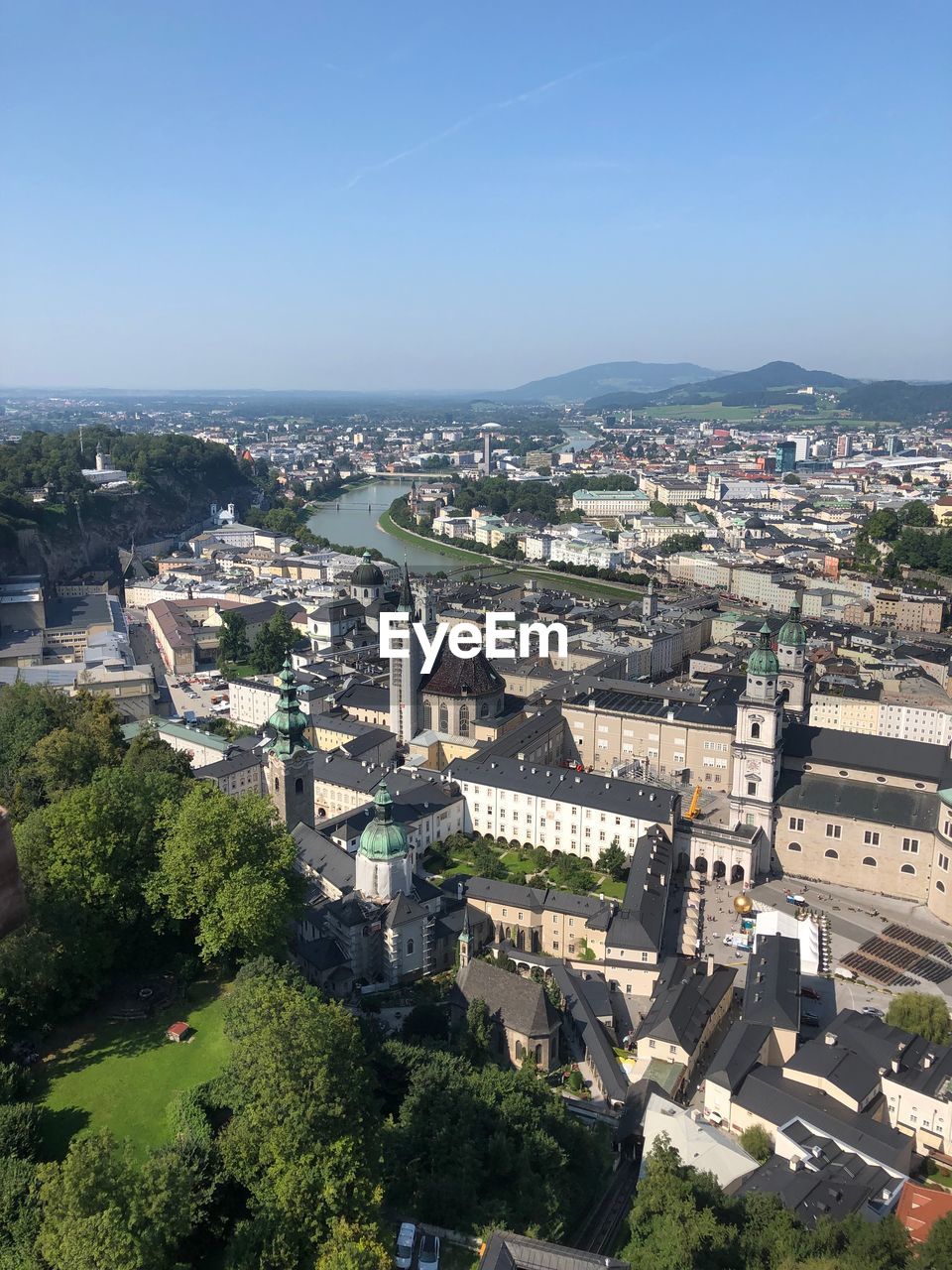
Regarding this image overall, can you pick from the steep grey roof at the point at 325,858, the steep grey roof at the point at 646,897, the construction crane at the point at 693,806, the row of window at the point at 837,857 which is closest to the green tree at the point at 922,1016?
the steep grey roof at the point at 646,897

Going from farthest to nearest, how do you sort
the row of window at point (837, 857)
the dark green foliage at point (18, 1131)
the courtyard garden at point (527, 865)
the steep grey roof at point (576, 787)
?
the steep grey roof at point (576, 787) → the row of window at point (837, 857) → the courtyard garden at point (527, 865) → the dark green foliage at point (18, 1131)

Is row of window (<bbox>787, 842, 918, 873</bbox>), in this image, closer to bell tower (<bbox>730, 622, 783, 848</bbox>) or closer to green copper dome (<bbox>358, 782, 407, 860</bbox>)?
bell tower (<bbox>730, 622, 783, 848</bbox>)

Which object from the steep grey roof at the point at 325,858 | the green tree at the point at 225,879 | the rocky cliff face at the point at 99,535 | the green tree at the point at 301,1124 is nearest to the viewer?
the green tree at the point at 301,1124

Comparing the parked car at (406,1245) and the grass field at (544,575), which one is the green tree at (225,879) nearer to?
the parked car at (406,1245)

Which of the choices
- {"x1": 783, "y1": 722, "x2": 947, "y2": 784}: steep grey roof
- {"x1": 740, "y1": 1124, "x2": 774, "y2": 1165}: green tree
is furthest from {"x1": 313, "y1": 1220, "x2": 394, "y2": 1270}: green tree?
{"x1": 783, "y1": 722, "x2": 947, "y2": 784}: steep grey roof

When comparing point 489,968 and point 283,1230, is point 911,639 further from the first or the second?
point 283,1230

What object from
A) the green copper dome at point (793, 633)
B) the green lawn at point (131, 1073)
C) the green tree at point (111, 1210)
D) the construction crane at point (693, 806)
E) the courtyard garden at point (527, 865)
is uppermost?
the green copper dome at point (793, 633)

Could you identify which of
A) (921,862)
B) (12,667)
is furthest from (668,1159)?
(12,667)
